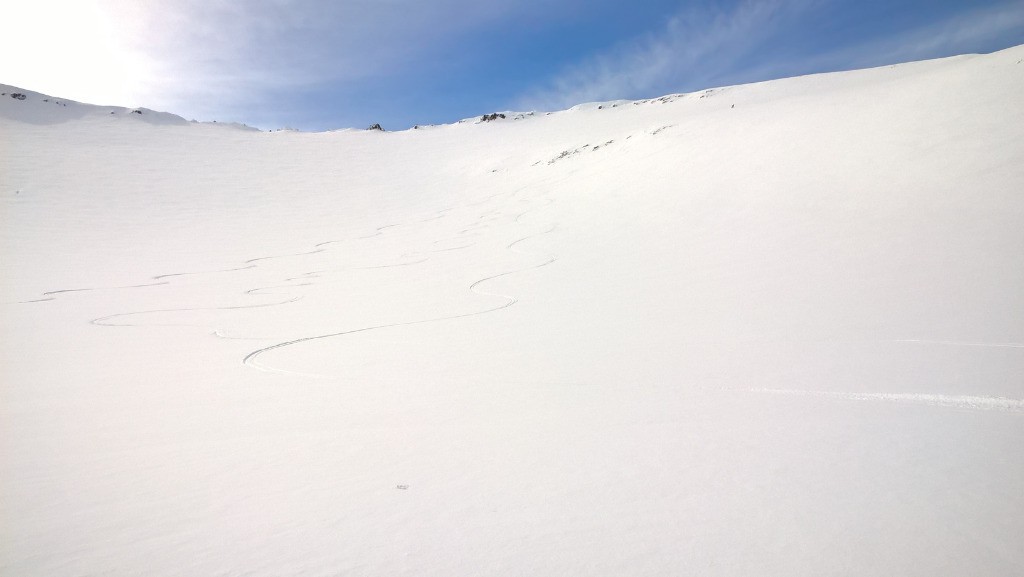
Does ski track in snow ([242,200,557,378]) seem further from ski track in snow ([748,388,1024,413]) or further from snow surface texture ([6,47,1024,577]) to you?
ski track in snow ([748,388,1024,413])

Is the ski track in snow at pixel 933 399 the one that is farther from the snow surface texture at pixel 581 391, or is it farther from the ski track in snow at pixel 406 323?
the ski track in snow at pixel 406 323

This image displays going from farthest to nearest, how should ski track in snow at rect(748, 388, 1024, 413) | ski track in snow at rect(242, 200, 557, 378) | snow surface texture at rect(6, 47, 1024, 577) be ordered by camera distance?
ski track in snow at rect(242, 200, 557, 378), ski track in snow at rect(748, 388, 1024, 413), snow surface texture at rect(6, 47, 1024, 577)

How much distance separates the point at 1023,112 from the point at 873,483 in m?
6.92

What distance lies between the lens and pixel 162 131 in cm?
2059

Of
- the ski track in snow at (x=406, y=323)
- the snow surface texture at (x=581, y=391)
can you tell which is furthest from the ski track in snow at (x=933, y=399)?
the ski track in snow at (x=406, y=323)

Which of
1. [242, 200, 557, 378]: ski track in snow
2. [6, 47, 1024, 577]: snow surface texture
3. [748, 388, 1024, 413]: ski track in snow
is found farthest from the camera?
[242, 200, 557, 378]: ski track in snow

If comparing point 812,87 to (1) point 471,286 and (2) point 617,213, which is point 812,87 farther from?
(1) point 471,286

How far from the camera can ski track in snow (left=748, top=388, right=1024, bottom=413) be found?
1.52 metres

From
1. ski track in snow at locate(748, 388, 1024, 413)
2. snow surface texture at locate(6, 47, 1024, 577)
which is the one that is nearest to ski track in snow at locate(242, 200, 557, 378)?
snow surface texture at locate(6, 47, 1024, 577)

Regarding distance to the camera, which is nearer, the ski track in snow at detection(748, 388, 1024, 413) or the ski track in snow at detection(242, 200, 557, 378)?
the ski track in snow at detection(748, 388, 1024, 413)

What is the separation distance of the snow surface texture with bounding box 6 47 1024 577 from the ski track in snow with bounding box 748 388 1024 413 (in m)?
0.01

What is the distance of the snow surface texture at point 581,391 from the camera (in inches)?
40.6

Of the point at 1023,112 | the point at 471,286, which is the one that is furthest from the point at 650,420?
the point at 1023,112

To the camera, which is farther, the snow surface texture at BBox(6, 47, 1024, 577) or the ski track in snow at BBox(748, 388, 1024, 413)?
the ski track in snow at BBox(748, 388, 1024, 413)
